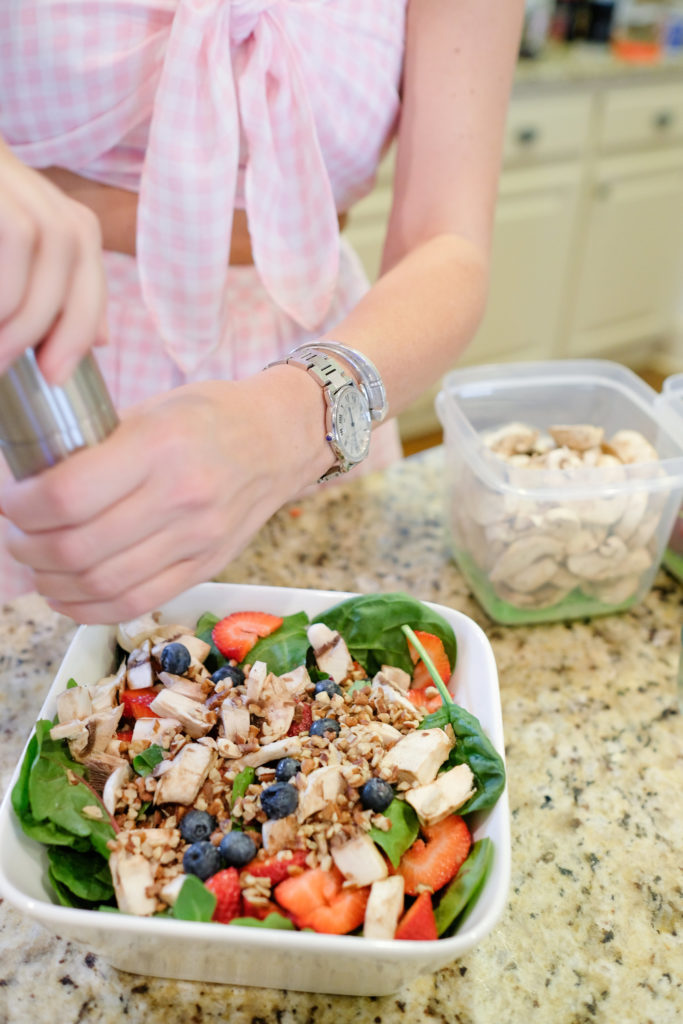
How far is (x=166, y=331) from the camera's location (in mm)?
900

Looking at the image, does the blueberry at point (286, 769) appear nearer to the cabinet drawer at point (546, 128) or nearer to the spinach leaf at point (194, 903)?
the spinach leaf at point (194, 903)

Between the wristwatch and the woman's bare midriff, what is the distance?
1.23ft

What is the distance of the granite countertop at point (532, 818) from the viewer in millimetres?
523

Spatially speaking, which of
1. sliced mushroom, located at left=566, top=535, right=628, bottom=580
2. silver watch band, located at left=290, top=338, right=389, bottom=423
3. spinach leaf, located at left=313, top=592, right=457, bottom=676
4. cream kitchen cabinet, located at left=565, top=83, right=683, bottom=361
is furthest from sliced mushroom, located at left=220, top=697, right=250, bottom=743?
cream kitchen cabinet, located at left=565, top=83, right=683, bottom=361

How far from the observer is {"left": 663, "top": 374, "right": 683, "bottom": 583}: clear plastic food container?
88 cm

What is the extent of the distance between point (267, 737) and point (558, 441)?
458mm

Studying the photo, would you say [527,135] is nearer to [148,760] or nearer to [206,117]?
[206,117]

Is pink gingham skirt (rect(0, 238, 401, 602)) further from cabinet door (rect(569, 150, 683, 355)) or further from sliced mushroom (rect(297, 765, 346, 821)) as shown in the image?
cabinet door (rect(569, 150, 683, 355))

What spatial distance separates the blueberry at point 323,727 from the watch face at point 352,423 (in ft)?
0.65

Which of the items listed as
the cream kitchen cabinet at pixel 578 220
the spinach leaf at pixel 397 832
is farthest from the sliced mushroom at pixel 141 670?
the cream kitchen cabinet at pixel 578 220

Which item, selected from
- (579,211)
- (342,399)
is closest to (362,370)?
(342,399)

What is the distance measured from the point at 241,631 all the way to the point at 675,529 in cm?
51

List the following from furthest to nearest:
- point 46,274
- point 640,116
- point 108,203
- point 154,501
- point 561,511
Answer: point 640,116, point 108,203, point 561,511, point 154,501, point 46,274

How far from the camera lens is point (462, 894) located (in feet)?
1.62
